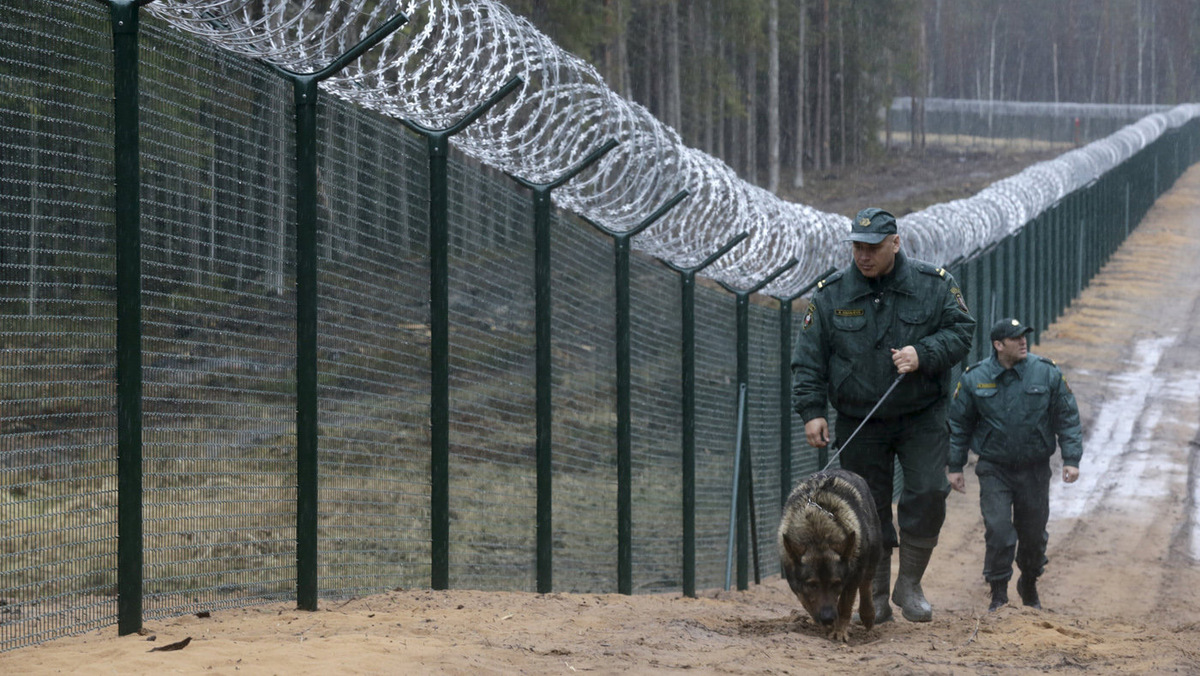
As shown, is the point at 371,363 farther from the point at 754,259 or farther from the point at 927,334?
the point at 754,259

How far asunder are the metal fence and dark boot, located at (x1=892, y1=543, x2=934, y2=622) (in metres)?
1.66

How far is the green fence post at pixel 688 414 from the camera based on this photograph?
8688 millimetres

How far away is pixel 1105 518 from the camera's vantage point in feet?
43.2

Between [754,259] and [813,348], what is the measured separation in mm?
3649

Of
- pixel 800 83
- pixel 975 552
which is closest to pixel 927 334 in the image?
pixel 975 552

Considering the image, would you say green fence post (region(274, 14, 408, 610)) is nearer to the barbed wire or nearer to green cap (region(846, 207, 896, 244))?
the barbed wire

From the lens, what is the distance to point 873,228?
249 inches

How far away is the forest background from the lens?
43750mm

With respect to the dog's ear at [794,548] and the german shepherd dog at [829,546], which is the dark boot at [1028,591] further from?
the dog's ear at [794,548]

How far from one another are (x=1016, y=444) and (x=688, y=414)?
192 centimetres

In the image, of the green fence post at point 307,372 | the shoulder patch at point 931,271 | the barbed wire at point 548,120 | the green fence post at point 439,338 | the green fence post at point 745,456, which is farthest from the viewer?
the green fence post at point 745,456

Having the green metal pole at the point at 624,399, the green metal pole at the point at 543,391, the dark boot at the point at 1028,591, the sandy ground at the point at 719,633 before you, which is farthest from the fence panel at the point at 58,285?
the dark boot at the point at 1028,591

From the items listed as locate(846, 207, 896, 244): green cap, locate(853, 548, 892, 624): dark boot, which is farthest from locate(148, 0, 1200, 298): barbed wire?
locate(853, 548, 892, 624): dark boot

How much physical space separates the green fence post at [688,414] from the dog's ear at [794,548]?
8.90 ft
